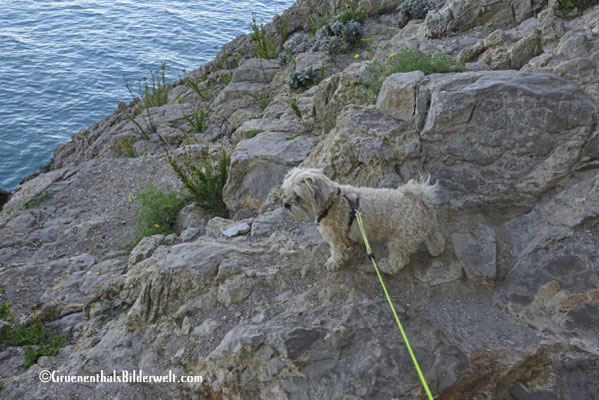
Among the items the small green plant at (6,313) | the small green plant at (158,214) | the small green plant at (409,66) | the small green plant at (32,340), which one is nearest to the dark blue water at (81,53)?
the small green plant at (158,214)

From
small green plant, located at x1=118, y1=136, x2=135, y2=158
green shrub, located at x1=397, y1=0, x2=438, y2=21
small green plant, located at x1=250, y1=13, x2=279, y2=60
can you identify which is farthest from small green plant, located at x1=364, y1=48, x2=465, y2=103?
small green plant, located at x1=250, y1=13, x2=279, y2=60

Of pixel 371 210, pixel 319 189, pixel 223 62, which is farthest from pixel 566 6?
pixel 223 62

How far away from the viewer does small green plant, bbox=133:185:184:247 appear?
878 centimetres

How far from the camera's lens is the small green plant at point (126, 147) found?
13047 millimetres

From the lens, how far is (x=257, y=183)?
8.36 meters

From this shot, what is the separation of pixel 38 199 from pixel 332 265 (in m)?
9.26

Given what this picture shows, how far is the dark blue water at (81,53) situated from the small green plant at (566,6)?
1774cm

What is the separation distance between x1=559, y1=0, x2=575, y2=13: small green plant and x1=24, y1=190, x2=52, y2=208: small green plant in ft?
42.7

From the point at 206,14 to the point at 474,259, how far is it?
30.6 meters

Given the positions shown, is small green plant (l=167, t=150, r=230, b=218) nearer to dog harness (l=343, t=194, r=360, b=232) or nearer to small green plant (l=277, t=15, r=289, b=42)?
dog harness (l=343, t=194, r=360, b=232)

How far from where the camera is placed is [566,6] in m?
8.38

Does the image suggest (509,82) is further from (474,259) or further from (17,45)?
(17,45)

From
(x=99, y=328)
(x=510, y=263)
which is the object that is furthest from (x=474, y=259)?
(x=99, y=328)

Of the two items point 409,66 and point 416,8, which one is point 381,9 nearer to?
point 416,8
